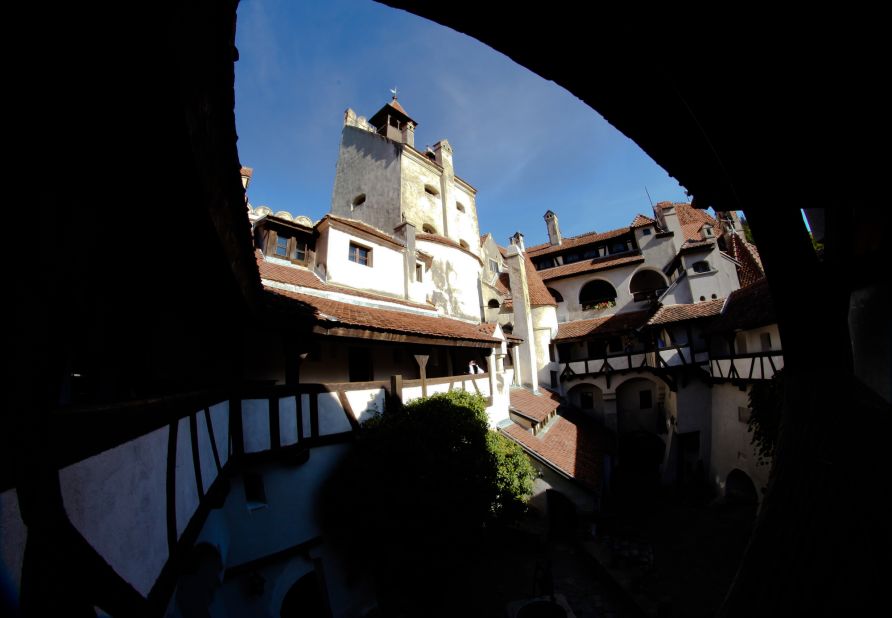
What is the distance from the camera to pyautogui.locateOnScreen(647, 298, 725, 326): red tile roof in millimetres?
17500

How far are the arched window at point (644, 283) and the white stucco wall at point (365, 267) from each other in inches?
700

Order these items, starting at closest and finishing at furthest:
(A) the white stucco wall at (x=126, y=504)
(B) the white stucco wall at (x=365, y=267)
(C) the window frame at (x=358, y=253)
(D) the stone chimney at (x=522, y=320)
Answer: (A) the white stucco wall at (x=126, y=504) < (B) the white stucco wall at (x=365, y=267) < (C) the window frame at (x=358, y=253) < (D) the stone chimney at (x=522, y=320)

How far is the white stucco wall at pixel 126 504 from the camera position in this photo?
1.70m

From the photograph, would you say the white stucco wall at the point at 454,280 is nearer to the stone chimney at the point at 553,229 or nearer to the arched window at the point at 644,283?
the arched window at the point at 644,283

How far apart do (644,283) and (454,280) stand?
15.4 metres

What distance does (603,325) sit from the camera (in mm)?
22250


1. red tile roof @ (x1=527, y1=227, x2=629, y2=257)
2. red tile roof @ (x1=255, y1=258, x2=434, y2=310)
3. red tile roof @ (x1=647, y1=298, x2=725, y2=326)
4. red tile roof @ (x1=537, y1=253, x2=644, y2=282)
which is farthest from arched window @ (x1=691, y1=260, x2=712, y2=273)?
red tile roof @ (x1=255, y1=258, x2=434, y2=310)

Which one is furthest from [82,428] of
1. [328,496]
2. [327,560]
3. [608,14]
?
[327,560]

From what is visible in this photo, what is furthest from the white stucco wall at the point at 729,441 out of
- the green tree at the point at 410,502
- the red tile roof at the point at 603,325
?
the green tree at the point at 410,502

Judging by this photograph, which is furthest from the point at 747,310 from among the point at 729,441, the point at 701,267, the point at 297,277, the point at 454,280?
the point at 297,277

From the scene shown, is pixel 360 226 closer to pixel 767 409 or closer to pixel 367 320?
pixel 367 320

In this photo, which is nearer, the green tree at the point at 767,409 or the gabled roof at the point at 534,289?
the green tree at the point at 767,409

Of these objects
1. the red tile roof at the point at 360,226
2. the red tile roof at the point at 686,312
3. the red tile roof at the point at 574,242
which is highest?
the red tile roof at the point at 574,242

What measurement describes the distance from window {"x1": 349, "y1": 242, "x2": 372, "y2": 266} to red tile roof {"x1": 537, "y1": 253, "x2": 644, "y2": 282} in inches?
685
